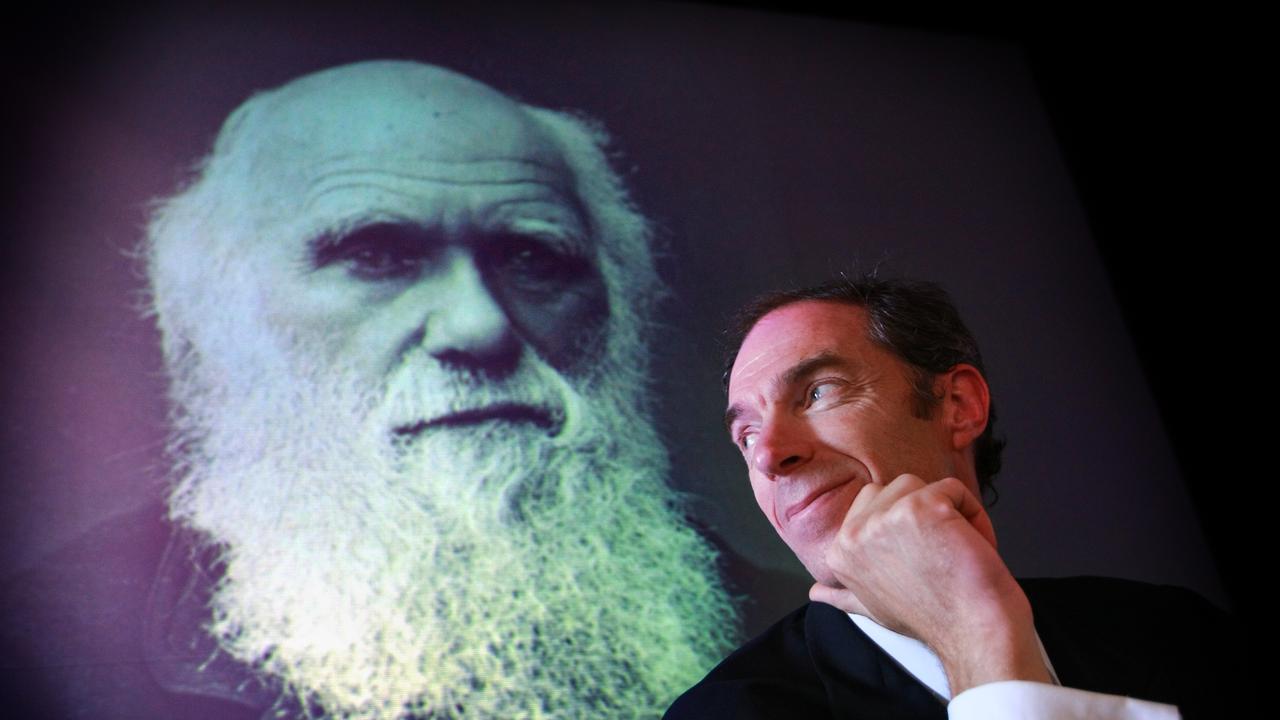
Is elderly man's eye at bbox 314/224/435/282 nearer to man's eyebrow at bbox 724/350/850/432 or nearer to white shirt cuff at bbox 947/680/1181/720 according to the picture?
man's eyebrow at bbox 724/350/850/432

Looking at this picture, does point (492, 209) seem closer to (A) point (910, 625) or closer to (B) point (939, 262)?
(B) point (939, 262)

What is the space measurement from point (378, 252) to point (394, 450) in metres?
0.44

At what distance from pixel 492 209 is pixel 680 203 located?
1.58 ft

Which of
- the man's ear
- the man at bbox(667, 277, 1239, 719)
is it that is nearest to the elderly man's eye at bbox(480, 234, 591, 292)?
the man at bbox(667, 277, 1239, 719)

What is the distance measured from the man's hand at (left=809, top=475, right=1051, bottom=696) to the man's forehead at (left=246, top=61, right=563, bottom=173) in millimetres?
A: 1462

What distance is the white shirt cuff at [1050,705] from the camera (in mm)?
921

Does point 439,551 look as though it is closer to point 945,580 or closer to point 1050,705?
point 945,580

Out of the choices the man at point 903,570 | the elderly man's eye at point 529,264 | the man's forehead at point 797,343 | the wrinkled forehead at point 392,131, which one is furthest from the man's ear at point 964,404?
the wrinkled forehead at point 392,131

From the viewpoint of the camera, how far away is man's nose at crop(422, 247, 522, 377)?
6.61 ft

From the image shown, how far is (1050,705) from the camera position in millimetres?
923

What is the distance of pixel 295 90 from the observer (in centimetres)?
224

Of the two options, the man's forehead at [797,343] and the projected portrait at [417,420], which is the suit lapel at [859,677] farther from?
the projected portrait at [417,420]

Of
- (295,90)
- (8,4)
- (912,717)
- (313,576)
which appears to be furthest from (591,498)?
(8,4)

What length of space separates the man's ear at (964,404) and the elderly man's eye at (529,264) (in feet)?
3.05
